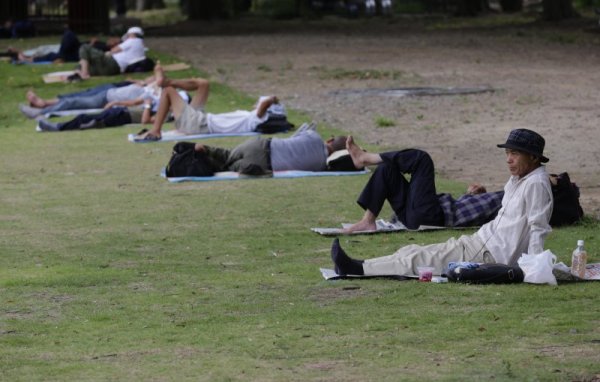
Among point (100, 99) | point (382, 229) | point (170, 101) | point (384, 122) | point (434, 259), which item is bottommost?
point (100, 99)

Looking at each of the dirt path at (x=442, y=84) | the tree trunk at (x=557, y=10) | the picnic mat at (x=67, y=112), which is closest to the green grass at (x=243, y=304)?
the dirt path at (x=442, y=84)

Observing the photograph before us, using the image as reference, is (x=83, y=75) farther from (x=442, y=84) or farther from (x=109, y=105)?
(x=442, y=84)

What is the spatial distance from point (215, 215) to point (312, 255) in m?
2.18

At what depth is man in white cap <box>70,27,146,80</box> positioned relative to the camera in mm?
24906

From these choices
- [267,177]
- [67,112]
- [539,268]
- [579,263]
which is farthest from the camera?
[67,112]

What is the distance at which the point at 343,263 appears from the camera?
8.20 m

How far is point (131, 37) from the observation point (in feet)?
83.3

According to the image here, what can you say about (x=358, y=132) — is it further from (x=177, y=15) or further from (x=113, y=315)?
(x=177, y=15)

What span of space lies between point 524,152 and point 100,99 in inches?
516

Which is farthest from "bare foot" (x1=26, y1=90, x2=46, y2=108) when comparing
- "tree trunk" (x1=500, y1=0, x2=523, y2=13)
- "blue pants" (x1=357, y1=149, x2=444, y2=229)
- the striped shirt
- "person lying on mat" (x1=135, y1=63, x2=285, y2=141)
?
Answer: "tree trunk" (x1=500, y1=0, x2=523, y2=13)

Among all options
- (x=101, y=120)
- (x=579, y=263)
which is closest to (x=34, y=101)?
(x=101, y=120)

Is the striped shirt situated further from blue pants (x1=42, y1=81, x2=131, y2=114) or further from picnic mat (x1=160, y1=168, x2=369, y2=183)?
blue pants (x1=42, y1=81, x2=131, y2=114)

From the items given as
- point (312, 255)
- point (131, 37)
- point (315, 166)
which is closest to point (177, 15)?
point (131, 37)

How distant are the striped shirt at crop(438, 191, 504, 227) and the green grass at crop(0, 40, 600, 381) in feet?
0.59
